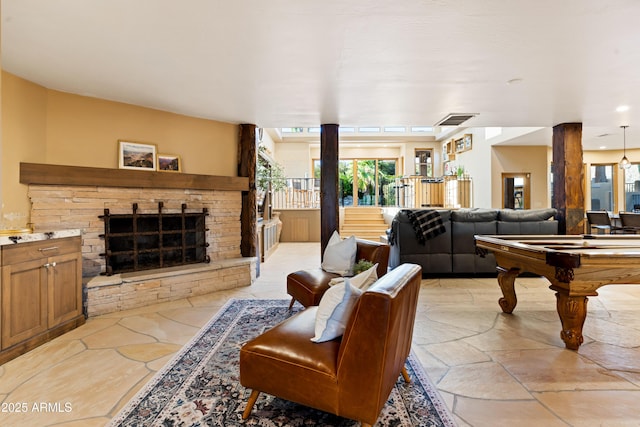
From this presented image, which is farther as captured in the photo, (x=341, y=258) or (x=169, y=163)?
(x=169, y=163)

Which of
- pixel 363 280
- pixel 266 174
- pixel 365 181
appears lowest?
pixel 363 280

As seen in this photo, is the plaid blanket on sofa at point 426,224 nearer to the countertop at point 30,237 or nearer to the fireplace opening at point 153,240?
the fireplace opening at point 153,240

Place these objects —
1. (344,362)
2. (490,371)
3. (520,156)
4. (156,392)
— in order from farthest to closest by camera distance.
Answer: (520,156), (490,371), (156,392), (344,362)

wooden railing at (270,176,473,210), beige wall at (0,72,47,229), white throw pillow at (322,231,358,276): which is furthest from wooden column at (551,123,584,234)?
beige wall at (0,72,47,229)

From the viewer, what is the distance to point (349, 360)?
1678mm

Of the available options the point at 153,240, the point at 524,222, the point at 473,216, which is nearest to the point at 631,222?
the point at 524,222

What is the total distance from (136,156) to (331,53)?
2.96 metres

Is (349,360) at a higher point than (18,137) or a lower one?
lower

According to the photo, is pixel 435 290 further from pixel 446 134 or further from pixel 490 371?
pixel 446 134

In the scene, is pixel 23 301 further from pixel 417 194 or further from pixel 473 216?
pixel 417 194

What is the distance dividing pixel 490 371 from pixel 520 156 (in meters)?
8.57

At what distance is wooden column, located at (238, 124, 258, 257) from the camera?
5402 millimetres

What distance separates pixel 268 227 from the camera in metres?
7.75

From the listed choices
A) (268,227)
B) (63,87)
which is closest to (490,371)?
(63,87)
